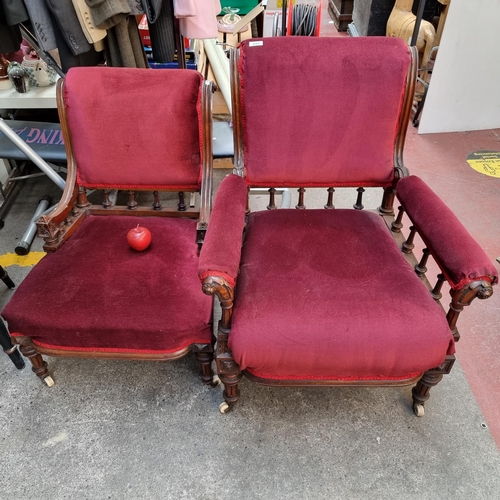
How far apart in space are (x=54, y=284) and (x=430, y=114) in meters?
2.98

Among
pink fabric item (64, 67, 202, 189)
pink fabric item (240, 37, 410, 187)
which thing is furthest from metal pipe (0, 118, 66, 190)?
pink fabric item (240, 37, 410, 187)

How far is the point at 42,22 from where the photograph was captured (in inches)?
67.1

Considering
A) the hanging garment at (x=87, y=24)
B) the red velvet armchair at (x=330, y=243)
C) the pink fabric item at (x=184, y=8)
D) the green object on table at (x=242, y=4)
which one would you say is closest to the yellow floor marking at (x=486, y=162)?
the red velvet armchair at (x=330, y=243)

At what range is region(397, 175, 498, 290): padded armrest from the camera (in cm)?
106

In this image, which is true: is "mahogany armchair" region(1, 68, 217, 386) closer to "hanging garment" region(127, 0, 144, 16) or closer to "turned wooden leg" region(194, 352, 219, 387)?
"turned wooden leg" region(194, 352, 219, 387)

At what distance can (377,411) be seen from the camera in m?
1.45

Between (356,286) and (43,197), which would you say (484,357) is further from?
(43,197)

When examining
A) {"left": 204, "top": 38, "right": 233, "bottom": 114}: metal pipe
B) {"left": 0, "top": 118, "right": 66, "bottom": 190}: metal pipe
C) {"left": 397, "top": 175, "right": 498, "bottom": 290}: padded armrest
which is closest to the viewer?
{"left": 397, "top": 175, "right": 498, "bottom": 290}: padded armrest

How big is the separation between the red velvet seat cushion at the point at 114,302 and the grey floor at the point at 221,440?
0.30m

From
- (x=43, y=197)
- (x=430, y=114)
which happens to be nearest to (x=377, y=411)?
(x=43, y=197)

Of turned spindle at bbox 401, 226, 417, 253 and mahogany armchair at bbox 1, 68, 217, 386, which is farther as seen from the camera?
turned spindle at bbox 401, 226, 417, 253

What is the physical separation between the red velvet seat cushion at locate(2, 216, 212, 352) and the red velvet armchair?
14cm

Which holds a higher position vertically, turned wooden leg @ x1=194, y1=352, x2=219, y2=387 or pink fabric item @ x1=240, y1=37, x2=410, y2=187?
pink fabric item @ x1=240, y1=37, x2=410, y2=187

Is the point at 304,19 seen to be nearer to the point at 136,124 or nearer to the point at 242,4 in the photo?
the point at 242,4
